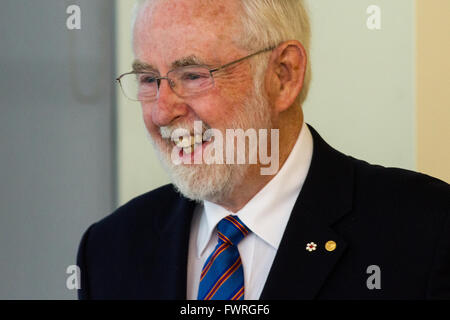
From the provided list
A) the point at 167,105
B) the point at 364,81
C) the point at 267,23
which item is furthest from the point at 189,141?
the point at 364,81

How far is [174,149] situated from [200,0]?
312 mm

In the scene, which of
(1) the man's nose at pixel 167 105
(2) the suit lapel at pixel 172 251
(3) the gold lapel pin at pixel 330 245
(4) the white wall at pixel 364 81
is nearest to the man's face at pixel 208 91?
(1) the man's nose at pixel 167 105

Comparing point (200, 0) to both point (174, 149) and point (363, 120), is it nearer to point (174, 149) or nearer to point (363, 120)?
point (174, 149)

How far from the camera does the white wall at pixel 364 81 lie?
1946 millimetres

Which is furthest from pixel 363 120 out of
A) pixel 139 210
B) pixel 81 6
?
pixel 81 6

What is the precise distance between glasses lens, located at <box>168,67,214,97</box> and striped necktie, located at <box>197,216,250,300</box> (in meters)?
0.28

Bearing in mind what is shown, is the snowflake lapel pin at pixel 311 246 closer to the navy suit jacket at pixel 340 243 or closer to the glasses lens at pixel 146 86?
the navy suit jacket at pixel 340 243

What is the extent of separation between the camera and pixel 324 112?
2031 millimetres

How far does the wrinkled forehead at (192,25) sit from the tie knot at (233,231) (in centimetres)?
36

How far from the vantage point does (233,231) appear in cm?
149

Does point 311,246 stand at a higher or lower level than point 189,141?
lower

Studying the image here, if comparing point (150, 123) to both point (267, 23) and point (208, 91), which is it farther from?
point (267, 23)

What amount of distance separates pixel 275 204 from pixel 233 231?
11 cm
